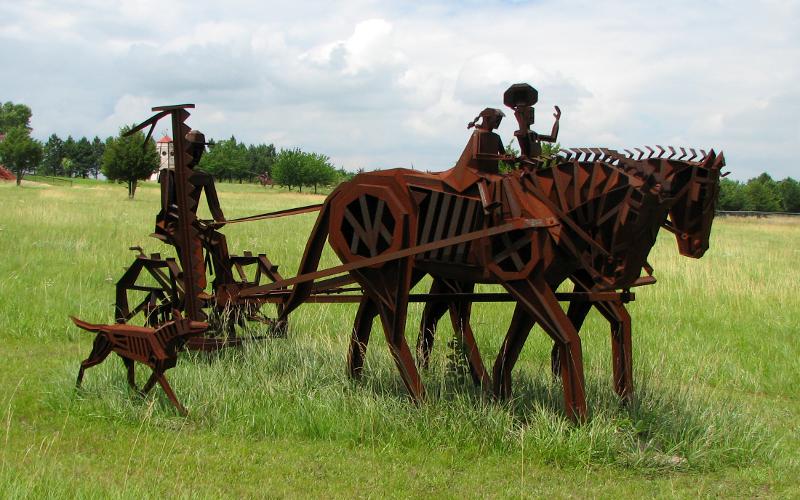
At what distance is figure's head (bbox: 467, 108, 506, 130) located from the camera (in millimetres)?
6246

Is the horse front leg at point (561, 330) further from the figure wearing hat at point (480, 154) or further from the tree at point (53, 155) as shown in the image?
the tree at point (53, 155)

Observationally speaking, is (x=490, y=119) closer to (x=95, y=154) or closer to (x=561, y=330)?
(x=561, y=330)

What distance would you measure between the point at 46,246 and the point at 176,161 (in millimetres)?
9800

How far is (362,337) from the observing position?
718cm

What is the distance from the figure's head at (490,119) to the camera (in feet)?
20.5

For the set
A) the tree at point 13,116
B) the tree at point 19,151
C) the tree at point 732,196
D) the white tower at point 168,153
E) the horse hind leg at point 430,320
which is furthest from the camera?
the tree at point 13,116

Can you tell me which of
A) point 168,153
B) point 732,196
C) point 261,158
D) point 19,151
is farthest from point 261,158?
point 168,153

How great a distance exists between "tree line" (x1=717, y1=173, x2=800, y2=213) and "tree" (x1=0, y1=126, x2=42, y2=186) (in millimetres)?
56636

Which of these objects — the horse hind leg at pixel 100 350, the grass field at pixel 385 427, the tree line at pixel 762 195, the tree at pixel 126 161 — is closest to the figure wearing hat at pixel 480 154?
the grass field at pixel 385 427

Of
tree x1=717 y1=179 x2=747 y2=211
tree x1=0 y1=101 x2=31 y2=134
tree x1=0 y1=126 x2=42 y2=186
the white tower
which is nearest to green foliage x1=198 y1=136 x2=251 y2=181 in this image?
tree x1=0 y1=126 x2=42 y2=186

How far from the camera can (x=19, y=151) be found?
56969mm

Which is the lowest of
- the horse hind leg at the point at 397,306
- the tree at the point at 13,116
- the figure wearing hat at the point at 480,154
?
the horse hind leg at the point at 397,306

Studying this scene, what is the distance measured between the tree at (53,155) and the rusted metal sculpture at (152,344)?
107m

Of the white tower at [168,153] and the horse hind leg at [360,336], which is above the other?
the white tower at [168,153]
